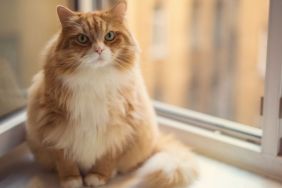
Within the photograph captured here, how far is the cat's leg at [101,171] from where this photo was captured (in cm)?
130

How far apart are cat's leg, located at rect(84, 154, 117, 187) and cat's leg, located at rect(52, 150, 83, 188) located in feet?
0.10

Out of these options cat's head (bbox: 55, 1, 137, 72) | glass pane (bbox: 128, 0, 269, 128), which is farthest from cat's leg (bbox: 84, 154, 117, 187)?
glass pane (bbox: 128, 0, 269, 128)

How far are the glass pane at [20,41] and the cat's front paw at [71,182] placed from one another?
0.33 m

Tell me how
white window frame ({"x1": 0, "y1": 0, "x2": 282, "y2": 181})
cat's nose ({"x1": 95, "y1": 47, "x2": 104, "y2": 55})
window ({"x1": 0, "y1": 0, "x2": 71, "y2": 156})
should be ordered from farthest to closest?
1. window ({"x1": 0, "y1": 0, "x2": 71, "y2": 156})
2. white window frame ({"x1": 0, "y1": 0, "x2": 282, "y2": 181})
3. cat's nose ({"x1": 95, "y1": 47, "x2": 104, "y2": 55})

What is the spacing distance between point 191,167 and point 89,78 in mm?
421

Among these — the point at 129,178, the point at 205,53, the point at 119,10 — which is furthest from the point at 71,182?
the point at 205,53

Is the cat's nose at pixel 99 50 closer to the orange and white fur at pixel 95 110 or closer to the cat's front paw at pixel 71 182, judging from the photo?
the orange and white fur at pixel 95 110

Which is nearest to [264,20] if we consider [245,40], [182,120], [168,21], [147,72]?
[245,40]

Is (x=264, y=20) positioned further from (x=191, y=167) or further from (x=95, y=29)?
(x=95, y=29)

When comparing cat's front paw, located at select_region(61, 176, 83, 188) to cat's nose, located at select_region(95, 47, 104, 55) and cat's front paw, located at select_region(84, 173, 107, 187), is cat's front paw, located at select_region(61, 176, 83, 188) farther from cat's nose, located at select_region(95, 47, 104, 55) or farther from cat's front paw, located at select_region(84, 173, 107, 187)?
cat's nose, located at select_region(95, 47, 104, 55)

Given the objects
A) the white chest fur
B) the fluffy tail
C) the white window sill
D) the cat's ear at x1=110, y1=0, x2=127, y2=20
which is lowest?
the white window sill

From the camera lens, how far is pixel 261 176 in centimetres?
139

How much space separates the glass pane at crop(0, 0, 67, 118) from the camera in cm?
144

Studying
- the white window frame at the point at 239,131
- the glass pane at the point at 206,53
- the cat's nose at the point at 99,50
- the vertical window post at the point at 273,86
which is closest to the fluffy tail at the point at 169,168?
the white window frame at the point at 239,131
